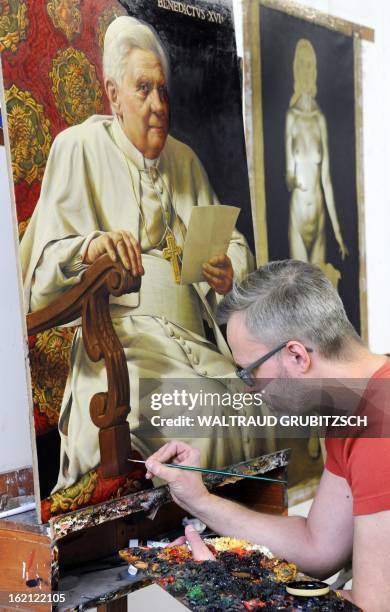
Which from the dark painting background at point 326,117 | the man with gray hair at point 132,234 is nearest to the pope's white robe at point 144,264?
the man with gray hair at point 132,234

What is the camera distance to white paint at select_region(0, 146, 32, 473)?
1.94m

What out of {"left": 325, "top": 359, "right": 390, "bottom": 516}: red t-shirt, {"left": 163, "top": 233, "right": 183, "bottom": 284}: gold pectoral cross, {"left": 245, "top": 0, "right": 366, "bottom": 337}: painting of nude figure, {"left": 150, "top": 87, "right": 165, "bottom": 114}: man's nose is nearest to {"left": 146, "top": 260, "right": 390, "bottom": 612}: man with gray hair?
{"left": 325, "top": 359, "right": 390, "bottom": 516}: red t-shirt

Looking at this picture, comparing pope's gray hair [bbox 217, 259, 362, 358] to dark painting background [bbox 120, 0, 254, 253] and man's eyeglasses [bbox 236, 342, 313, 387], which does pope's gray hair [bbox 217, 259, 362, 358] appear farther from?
dark painting background [bbox 120, 0, 254, 253]

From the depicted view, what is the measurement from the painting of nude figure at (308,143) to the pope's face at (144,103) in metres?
0.97

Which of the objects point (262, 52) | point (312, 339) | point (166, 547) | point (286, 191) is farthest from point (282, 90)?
point (166, 547)

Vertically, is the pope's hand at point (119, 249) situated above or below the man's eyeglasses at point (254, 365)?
above

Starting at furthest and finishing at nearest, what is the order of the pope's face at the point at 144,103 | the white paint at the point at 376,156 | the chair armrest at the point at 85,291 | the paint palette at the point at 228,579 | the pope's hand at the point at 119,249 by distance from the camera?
1. the white paint at the point at 376,156
2. the pope's face at the point at 144,103
3. the pope's hand at the point at 119,249
4. the chair armrest at the point at 85,291
5. the paint palette at the point at 228,579

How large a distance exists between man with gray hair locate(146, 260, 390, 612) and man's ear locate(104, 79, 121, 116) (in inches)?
22.5

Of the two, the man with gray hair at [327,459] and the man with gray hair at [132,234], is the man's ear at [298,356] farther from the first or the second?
the man with gray hair at [132,234]

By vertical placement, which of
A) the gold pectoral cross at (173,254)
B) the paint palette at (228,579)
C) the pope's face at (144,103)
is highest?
the pope's face at (144,103)

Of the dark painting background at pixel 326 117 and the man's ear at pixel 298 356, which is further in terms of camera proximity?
the dark painting background at pixel 326 117

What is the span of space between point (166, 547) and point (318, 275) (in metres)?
0.79

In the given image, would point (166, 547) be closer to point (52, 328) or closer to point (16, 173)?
point (52, 328)

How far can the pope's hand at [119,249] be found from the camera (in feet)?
5.75
